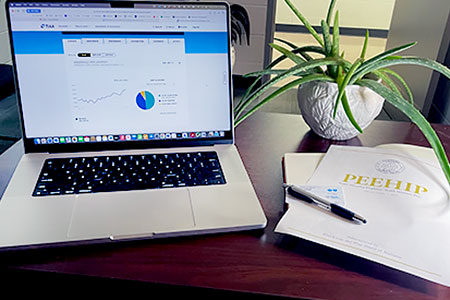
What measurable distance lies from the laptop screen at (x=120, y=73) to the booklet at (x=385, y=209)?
211 millimetres

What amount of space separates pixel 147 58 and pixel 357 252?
18.7 inches

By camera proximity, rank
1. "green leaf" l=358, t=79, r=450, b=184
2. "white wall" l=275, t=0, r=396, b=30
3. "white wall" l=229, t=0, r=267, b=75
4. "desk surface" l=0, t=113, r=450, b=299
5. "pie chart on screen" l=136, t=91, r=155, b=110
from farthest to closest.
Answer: "white wall" l=275, t=0, r=396, b=30 < "white wall" l=229, t=0, r=267, b=75 < "pie chart on screen" l=136, t=91, r=155, b=110 < "green leaf" l=358, t=79, r=450, b=184 < "desk surface" l=0, t=113, r=450, b=299

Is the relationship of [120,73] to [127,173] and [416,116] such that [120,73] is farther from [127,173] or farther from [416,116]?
[416,116]

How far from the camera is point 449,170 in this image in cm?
62

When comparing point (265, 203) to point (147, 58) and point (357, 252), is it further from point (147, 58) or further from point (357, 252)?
point (147, 58)

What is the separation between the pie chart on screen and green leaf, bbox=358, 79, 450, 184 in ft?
1.30

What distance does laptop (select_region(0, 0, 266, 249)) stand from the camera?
25.6 inches

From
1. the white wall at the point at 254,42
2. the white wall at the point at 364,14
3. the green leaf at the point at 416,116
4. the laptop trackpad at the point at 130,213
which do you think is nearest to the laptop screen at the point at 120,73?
the laptop trackpad at the point at 130,213

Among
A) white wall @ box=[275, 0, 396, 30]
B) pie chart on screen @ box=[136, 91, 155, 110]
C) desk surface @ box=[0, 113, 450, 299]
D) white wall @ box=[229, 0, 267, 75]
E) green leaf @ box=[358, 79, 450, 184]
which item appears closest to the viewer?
desk surface @ box=[0, 113, 450, 299]

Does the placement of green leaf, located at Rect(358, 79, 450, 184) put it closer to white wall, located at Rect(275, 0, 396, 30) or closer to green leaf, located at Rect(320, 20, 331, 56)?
green leaf, located at Rect(320, 20, 331, 56)

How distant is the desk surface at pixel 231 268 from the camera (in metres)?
0.50

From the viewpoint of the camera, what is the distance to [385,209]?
1.95ft

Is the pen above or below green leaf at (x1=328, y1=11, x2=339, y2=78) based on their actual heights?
below

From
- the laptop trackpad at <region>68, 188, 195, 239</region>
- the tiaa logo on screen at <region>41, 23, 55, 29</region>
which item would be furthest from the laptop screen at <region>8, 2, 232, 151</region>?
the laptop trackpad at <region>68, 188, 195, 239</region>
